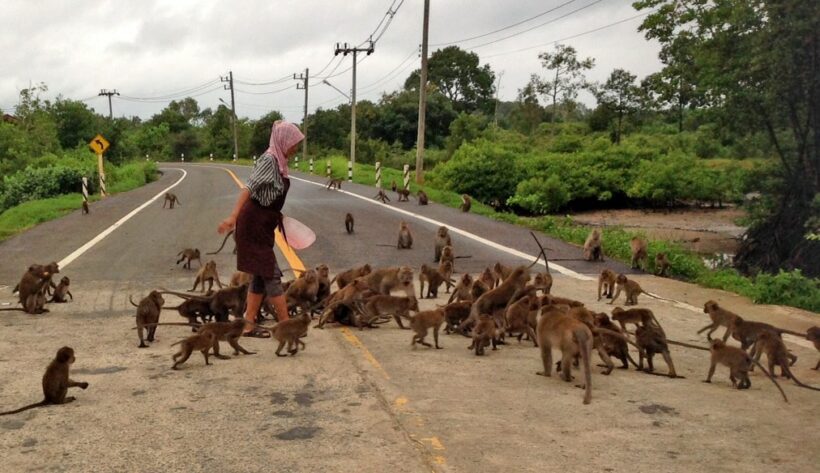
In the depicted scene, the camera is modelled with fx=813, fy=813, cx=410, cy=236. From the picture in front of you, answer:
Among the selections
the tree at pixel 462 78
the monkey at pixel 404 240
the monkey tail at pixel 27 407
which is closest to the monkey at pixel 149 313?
the monkey tail at pixel 27 407

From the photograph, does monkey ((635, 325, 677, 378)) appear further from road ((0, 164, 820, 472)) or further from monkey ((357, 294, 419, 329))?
monkey ((357, 294, 419, 329))

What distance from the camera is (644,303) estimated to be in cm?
1064

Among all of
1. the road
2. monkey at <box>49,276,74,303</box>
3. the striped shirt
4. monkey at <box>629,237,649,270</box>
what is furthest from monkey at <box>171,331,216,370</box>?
monkey at <box>629,237,649,270</box>

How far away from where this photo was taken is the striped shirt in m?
8.11

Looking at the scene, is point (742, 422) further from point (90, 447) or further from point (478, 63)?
point (478, 63)

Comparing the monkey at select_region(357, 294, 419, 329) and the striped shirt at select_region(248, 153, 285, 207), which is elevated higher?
the striped shirt at select_region(248, 153, 285, 207)

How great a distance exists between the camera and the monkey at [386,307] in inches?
344

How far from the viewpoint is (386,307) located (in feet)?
28.7

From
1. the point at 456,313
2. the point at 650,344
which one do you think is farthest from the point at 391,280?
the point at 650,344

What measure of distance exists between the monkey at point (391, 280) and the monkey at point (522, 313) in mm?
1800

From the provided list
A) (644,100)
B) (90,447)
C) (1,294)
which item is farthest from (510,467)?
(644,100)

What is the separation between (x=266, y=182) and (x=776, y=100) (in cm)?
1578

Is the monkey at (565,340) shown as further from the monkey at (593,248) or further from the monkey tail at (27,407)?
the monkey at (593,248)

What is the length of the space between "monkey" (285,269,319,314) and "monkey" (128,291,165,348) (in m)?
1.50
